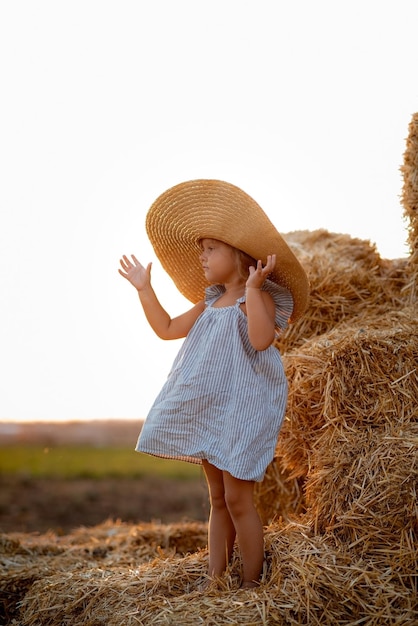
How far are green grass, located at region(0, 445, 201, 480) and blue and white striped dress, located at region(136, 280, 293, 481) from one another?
837 centimetres

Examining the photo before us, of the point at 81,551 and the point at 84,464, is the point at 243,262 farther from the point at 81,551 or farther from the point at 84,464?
the point at 84,464

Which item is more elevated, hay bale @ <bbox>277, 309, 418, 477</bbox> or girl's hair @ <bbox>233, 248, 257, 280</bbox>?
girl's hair @ <bbox>233, 248, 257, 280</bbox>

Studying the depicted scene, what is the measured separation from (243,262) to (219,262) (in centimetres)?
13

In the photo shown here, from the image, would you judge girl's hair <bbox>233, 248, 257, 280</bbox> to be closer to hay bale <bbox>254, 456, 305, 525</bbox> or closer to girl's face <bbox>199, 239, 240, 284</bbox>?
girl's face <bbox>199, 239, 240, 284</bbox>

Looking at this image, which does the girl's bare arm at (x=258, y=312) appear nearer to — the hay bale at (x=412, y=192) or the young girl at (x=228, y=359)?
the young girl at (x=228, y=359)

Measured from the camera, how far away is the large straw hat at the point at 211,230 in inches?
143

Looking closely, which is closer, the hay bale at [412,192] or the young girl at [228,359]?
the young girl at [228,359]

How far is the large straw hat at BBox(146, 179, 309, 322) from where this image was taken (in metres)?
3.62

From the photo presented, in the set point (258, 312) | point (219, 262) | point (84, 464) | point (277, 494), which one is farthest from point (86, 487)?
point (258, 312)

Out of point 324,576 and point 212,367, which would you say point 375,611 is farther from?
point 212,367

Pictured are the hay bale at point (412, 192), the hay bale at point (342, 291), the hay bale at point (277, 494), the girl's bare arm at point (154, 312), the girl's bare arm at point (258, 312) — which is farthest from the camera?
the hay bale at point (277, 494)

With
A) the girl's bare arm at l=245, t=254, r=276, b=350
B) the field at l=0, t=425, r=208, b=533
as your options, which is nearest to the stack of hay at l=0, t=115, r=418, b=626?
the girl's bare arm at l=245, t=254, r=276, b=350

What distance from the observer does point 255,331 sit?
346 cm

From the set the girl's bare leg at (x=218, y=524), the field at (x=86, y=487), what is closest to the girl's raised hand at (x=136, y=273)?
the girl's bare leg at (x=218, y=524)
